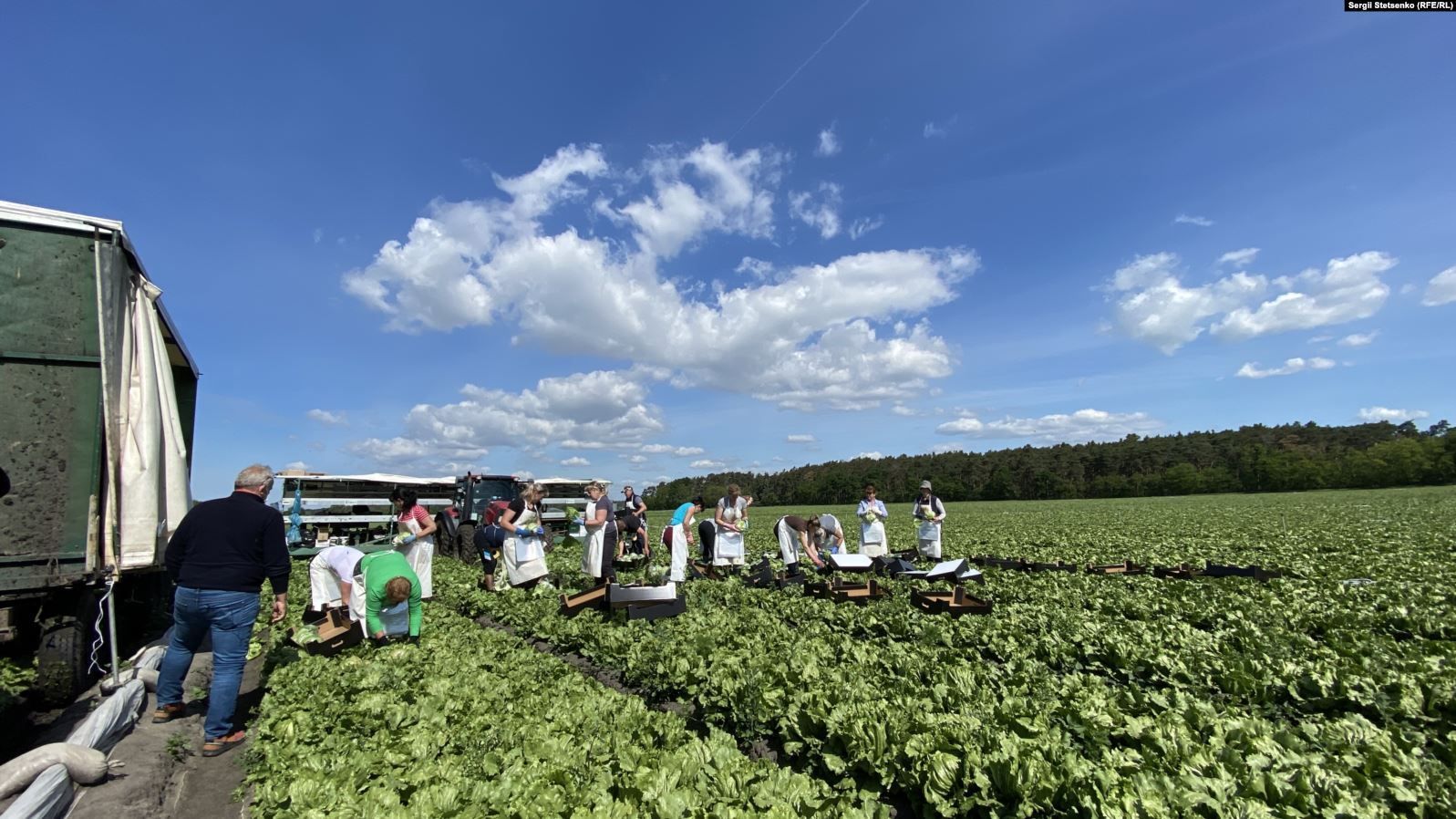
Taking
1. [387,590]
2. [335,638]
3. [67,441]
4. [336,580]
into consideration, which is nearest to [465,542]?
[336,580]

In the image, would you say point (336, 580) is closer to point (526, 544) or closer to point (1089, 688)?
point (526, 544)

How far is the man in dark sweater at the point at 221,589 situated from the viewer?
5035 millimetres

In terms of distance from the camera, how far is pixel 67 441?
5.43 meters

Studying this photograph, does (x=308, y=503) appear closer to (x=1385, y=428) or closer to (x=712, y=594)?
(x=712, y=594)

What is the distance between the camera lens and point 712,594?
10391 millimetres

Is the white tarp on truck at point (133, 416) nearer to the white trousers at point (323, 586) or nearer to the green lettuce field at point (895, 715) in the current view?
the green lettuce field at point (895, 715)

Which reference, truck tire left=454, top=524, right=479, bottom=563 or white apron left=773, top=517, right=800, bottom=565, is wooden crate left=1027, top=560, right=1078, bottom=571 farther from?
truck tire left=454, top=524, right=479, bottom=563

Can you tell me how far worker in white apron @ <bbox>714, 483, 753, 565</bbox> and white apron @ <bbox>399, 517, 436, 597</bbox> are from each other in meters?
5.00

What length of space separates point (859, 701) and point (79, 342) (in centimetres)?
706

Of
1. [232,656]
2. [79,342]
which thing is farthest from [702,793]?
[79,342]

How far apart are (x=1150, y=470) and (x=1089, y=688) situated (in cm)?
11764

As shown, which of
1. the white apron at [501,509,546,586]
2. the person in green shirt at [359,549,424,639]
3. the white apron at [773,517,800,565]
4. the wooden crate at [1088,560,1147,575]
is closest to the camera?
the person in green shirt at [359,549,424,639]

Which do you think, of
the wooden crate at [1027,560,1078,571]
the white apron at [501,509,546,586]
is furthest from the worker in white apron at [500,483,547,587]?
the wooden crate at [1027,560,1078,571]

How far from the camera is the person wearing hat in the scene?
13688 mm
